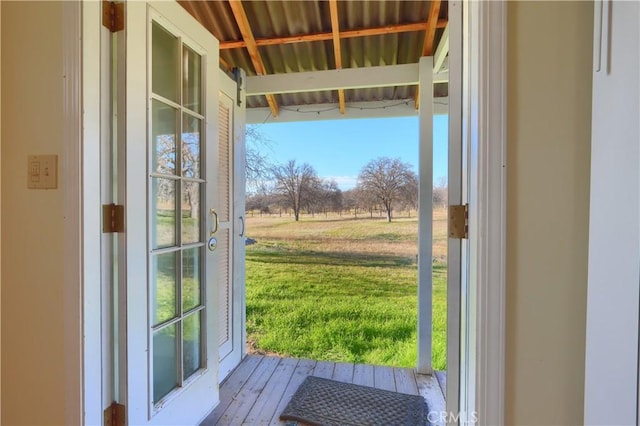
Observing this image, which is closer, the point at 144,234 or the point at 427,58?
the point at 144,234

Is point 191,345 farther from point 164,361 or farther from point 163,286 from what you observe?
point 163,286

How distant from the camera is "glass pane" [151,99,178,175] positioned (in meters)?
1.29

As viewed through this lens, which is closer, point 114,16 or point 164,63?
point 114,16

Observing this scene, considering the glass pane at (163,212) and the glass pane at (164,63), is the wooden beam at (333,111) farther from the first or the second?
the glass pane at (163,212)

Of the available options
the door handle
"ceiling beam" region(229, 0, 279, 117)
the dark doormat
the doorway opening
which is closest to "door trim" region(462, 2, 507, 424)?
the dark doormat

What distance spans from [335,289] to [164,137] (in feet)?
7.66

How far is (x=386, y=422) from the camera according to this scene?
164 centimetres

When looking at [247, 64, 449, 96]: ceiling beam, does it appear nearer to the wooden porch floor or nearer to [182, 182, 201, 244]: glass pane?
[182, 182, 201, 244]: glass pane

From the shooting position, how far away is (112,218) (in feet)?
3.57

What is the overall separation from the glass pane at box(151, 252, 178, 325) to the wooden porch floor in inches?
29.3
